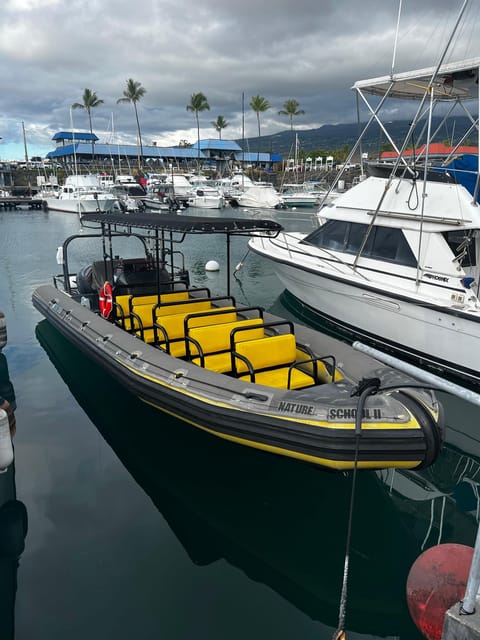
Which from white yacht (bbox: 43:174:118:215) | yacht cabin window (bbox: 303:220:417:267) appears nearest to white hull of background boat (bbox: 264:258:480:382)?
yacht cabin window (bbox: 303:220:417:267)

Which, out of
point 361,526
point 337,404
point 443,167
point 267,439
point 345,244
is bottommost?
point 361,526

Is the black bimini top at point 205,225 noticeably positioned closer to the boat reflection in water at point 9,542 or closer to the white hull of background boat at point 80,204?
the boat reflection in water at point 9,542

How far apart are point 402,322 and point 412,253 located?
1457 millimetres

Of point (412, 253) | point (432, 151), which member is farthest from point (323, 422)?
point (432, 151)

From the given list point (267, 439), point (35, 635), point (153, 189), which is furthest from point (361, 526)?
point (153, 189)

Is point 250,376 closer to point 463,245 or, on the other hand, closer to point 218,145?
point 463,245

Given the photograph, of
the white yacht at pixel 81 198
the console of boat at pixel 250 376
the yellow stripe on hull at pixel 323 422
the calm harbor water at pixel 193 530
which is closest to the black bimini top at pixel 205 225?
the console of boat at pixel 250 376

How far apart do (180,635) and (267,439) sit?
6.04 feet

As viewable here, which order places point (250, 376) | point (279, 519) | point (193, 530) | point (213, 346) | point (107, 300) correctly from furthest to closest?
point (107, 300), point (213, 346), point (250, 376), point (279, 519), point (193, 530)

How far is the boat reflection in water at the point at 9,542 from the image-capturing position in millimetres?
3883

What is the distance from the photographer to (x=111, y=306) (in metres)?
7.82

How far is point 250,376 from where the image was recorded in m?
5.71

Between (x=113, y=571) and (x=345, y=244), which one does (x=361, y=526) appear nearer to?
(x=113, y=571)

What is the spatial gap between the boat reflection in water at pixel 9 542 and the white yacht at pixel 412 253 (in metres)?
6.85
